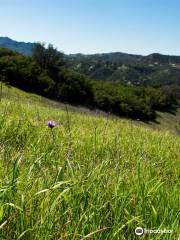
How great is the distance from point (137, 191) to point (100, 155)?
302cm

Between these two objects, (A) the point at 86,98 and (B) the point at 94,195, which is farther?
(A) the point at 86,98

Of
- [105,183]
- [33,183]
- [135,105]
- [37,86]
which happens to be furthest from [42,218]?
[135,105]

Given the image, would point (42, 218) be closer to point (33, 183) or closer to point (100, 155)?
point (33, 183)

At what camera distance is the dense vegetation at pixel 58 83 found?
78812 millimetres

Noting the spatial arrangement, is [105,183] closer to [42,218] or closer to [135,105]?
[42,218]

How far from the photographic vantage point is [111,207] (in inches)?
121

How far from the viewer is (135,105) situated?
105m

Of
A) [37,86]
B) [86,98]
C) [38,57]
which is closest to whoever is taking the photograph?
[37,86]

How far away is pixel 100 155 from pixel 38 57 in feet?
309

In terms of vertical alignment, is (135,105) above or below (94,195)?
below

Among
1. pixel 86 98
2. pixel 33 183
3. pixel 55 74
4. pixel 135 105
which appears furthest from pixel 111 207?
pixel 135 105

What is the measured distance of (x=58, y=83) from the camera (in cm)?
9100

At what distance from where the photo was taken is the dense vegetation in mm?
78812

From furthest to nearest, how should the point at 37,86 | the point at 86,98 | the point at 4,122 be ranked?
the point at 86,98 → the point at 37,86 → the point at 4,122
